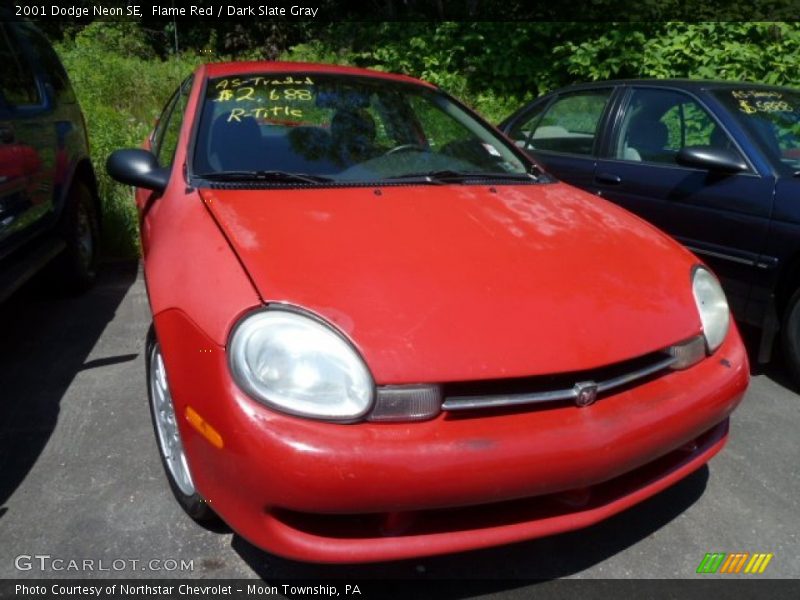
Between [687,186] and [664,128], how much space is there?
1.61 feet

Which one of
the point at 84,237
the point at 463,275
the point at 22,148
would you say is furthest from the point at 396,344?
the point at 84,237

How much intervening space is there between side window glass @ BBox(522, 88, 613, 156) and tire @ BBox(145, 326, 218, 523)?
9.96 ft

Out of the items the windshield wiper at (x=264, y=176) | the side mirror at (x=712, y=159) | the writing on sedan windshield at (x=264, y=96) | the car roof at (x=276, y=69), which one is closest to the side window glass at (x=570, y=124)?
the side mirror at (x=712, y=159)

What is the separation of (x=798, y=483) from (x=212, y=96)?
2821mm

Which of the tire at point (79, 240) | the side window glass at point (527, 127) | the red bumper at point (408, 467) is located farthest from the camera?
the side window glass at point (527, 127)

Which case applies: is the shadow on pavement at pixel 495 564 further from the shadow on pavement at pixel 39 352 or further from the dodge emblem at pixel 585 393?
the shadow on pavement at pixel 39 352

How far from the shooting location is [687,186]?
3.70m

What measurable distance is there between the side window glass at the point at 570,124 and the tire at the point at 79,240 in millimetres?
3029

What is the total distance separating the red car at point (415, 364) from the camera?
1651 mm

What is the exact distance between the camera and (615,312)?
1964mm

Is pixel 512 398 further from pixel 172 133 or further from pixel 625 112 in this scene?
pixel 625 112

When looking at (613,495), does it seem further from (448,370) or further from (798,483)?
(798,483)

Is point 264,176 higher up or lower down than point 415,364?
higher up

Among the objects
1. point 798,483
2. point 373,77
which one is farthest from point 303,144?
point 798,483
